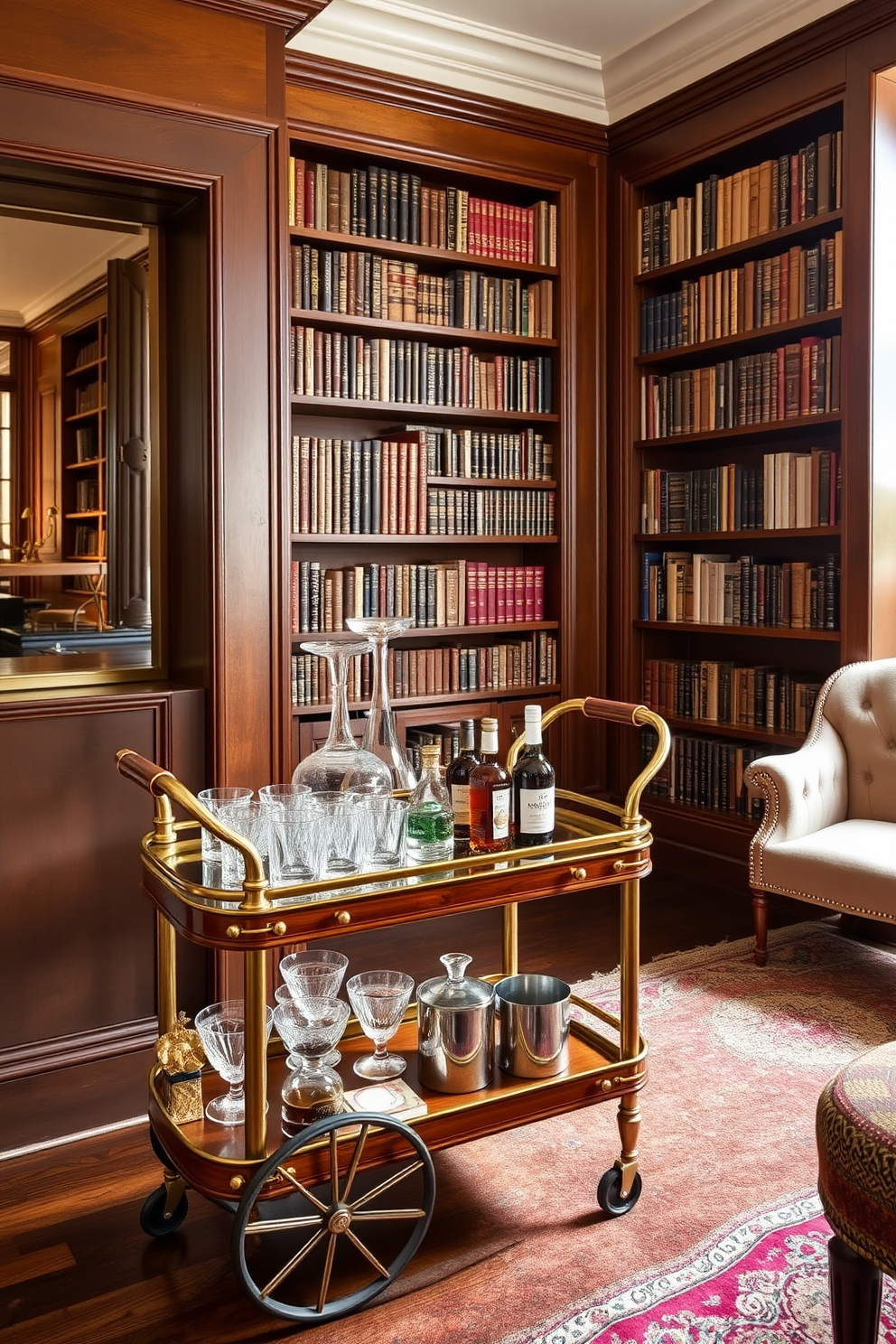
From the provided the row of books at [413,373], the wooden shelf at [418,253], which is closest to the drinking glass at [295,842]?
the row of books at [413,373]

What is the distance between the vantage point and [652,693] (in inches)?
177

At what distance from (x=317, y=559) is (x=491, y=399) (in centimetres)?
91

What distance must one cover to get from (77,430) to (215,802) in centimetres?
125

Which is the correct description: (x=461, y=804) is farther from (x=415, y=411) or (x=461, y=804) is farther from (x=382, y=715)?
(x=415, y=411)

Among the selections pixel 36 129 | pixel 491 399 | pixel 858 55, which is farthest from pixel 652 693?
pixel 36 129

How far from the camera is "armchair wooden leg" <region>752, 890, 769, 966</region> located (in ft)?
10.9

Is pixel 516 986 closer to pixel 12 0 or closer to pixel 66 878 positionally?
pixel 66 878

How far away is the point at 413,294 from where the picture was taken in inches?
155

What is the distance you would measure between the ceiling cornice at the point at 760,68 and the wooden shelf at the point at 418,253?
0.63m

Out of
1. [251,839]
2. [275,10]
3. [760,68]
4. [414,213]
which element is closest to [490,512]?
[414,213]

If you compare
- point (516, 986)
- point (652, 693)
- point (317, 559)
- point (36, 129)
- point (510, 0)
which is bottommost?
point (516, 986)

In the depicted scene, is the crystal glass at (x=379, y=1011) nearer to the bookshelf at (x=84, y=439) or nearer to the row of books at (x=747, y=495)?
the bookshelf at (x=84, y=439)

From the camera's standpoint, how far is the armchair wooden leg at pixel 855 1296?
4.97ft

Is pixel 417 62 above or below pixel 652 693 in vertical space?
above
